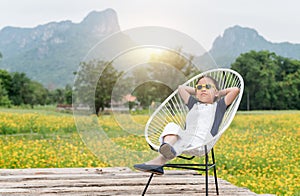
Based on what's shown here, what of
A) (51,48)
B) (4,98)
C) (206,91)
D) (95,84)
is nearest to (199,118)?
(206,91)

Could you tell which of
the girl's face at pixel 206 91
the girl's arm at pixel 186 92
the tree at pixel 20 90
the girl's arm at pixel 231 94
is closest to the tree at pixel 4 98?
the tree at pixel 20 90

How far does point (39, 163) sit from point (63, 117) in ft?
10.6

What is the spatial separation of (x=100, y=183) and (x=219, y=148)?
9.10 feet

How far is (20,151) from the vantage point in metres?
4.94

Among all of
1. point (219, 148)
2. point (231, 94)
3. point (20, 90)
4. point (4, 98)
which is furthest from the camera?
point (20, 90)

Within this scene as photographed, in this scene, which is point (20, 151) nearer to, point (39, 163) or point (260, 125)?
point (39, 163)

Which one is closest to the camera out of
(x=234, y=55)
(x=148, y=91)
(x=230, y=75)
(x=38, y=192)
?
(x=38, y=192)

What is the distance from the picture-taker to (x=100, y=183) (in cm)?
296

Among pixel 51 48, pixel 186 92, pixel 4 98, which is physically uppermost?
pixel 51 48

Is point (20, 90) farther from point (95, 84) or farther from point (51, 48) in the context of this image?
point (51, 48)

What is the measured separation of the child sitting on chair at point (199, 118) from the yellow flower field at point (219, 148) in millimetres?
664

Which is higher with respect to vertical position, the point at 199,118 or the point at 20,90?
the point at 199,118

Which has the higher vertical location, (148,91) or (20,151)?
(148,91)

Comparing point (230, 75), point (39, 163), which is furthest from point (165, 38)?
point (39, 163)
